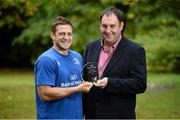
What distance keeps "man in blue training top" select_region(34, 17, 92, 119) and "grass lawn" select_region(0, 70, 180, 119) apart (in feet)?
19.8

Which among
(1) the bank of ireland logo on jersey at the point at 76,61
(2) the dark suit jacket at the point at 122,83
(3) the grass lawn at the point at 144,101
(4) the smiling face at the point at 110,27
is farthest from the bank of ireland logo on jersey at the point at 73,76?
(3) the grass lawn at the point at 144,101

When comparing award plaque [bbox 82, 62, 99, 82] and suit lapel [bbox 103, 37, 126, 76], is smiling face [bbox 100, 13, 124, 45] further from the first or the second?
award plaque [bbox 82, 62, 99, 82]

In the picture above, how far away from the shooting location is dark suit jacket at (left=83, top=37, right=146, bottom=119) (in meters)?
5.78

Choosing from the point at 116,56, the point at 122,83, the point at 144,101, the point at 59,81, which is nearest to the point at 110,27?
the point at 116,56

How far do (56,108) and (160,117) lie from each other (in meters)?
6.32

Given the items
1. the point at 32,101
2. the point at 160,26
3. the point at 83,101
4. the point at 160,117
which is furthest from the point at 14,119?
the point at 160,26

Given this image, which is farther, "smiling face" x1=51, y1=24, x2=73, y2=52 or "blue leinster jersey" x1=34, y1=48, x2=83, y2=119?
"smiling face" x1=51, y1=24, x2=73, y2=52

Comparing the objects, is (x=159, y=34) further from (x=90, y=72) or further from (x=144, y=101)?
(x=90, y=72)

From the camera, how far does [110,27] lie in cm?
Answer: 579

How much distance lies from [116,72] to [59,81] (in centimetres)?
66

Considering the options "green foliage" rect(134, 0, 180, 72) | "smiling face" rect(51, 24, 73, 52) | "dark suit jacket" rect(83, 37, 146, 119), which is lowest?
"dark suit jacket" rect(83, 37, 146, 119)

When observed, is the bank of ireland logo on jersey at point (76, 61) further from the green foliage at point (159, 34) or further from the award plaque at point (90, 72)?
the green foliage at point (159, 34)

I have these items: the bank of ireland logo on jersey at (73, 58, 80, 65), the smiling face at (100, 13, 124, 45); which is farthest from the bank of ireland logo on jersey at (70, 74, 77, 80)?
the smiling face at (100, 13, 124, 45)

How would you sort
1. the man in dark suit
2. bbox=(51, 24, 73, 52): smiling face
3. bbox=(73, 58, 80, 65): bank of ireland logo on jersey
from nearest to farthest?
bbox=(51, 24, 73, 52): smiling face → bbox=(73, 58, 80, 65): bank of ireland logo on jersey → the man in dark suit
